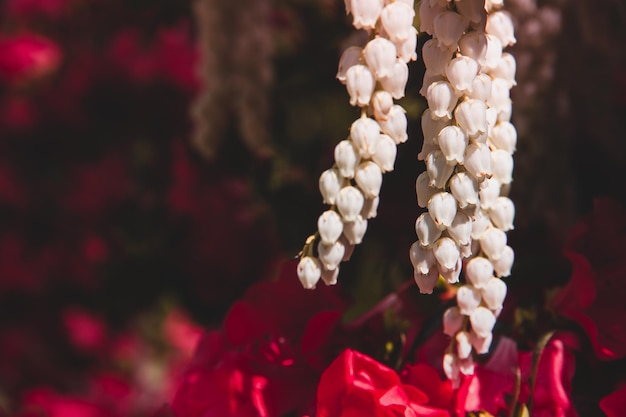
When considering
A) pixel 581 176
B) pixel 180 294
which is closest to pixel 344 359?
pixel 581 176

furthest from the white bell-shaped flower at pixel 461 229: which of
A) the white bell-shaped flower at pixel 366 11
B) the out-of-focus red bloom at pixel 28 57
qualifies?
the out-of-focus red bloom at pixel 28 57

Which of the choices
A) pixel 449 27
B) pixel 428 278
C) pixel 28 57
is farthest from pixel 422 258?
pixel 28 57

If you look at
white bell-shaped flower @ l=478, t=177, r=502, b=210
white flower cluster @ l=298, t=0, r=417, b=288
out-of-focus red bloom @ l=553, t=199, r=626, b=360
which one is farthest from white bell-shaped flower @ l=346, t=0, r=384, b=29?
out-of-focus red bloom @ l=553, t=199, r=626, b=360

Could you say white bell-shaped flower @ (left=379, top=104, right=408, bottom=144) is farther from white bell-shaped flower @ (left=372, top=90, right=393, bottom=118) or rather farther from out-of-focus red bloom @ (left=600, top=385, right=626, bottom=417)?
out-of-focus red bloom @ (left=600, top=385, right=626, bottom=417)

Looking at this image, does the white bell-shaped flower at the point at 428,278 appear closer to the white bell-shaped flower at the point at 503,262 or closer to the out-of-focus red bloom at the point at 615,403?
the white bell-shaped flower at the point at 503,262

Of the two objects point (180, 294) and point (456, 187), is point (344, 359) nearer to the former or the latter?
point (456, 187)

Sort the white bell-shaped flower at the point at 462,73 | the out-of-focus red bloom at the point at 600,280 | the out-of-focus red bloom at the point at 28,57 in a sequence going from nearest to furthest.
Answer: the white bell-shaped flower at the point at 462,73
the out-of-focus red bloom at the point at 600,280
the out-of-focus red bloom at the point at 28,57

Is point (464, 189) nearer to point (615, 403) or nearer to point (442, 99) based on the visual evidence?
point (442, 99)
